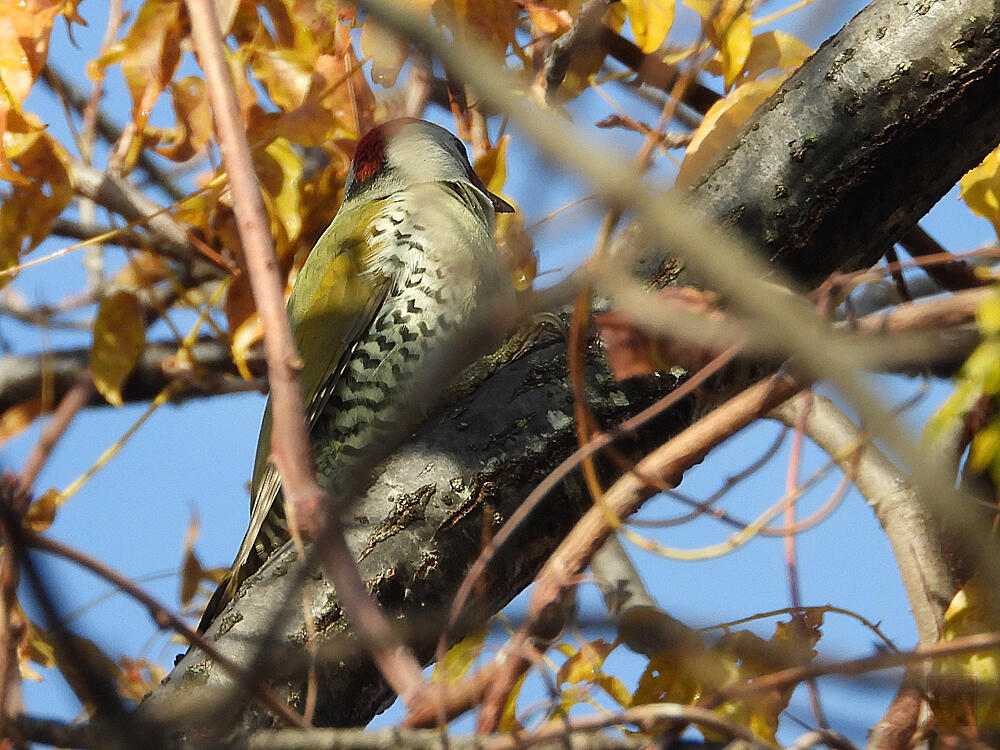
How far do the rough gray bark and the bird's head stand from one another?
4.82 feet

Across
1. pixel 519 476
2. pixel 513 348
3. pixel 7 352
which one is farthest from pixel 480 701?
pixel 7 352

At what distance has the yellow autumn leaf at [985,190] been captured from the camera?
259 cm

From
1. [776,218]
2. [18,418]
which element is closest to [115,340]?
[18,418]

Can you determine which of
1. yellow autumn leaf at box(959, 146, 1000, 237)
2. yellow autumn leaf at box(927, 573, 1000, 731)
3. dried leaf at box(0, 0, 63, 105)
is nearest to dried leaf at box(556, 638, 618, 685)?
yellow autumn leaf at box(927, 573, 1000, 731)

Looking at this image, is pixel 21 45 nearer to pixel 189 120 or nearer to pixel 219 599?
pixel 189 120

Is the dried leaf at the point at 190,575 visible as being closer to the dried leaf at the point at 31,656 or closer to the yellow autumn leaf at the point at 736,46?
the dried leaf at the point at 31,656

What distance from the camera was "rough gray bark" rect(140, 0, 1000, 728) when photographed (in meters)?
2.21

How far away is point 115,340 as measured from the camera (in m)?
3.00

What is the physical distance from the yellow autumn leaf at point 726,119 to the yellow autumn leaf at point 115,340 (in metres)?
1.53

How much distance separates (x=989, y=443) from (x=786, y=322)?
0.54 meters

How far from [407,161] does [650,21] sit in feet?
5.40

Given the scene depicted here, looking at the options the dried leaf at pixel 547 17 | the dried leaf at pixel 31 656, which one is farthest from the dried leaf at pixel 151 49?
the dried leaf at pixel 31 656

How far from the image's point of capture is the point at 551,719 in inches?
62.1

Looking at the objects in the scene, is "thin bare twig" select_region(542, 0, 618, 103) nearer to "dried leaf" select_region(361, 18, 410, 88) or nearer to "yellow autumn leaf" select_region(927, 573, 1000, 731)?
"dried leaf" select_region(361, 18, 410, 88)
